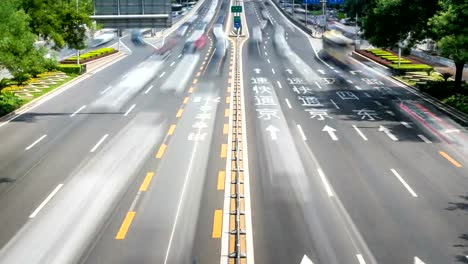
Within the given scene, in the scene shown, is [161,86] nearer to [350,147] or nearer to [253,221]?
[350,147]

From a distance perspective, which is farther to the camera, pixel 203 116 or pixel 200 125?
pixel 203 116

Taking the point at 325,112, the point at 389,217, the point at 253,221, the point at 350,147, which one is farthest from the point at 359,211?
the point at 325,112

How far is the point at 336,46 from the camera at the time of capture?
7894cm

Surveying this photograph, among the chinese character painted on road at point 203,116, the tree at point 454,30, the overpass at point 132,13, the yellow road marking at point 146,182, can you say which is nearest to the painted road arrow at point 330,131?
the chinese character painted on road at point 203,116

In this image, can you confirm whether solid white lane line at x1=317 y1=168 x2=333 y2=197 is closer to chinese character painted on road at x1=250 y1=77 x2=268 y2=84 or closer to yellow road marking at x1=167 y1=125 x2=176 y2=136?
yellow road marking at x1=167 y1=125 x2=176 y2=136

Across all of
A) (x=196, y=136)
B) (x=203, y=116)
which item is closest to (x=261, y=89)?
(x=203, y=116)

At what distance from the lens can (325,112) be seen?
34.9m

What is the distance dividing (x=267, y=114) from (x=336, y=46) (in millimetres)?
47550

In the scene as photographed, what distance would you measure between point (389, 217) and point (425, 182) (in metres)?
4.42

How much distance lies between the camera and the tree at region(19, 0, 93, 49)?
37406 millimetres

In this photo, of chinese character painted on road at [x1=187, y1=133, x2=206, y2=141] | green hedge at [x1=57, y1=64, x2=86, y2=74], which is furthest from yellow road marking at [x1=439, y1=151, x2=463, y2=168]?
green hedge at [x1=57, y1=64, x2=86, y2=74]

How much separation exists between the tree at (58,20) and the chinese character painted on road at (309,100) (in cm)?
1626

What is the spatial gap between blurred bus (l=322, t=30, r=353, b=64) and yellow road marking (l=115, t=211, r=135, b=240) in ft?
158

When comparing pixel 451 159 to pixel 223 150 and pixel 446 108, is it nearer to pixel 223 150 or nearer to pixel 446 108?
pixel 223 150
